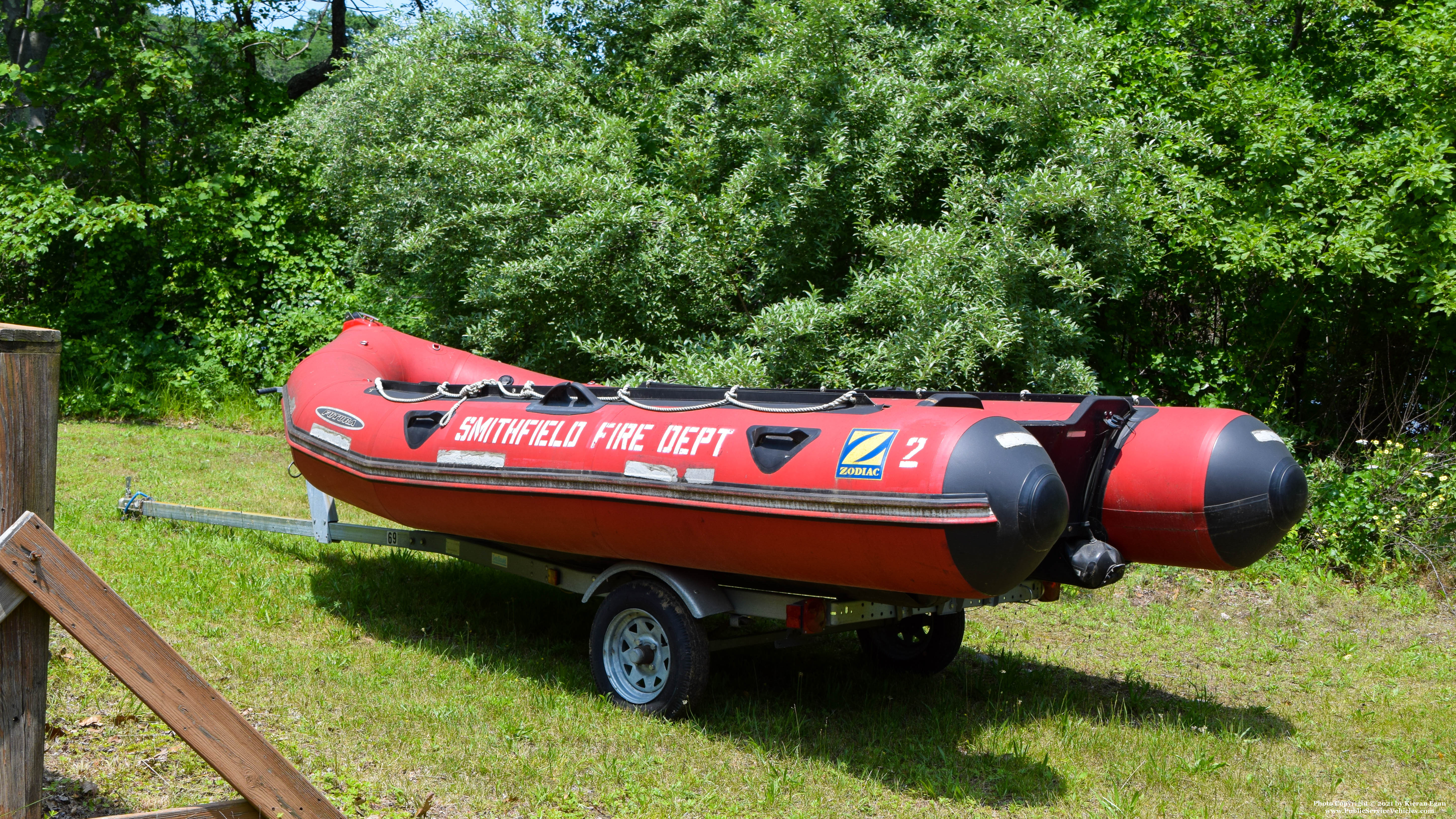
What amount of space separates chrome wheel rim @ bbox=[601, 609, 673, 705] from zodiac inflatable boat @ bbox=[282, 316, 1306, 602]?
12.0 inches

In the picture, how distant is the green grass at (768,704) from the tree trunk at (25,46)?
9608 millimetres

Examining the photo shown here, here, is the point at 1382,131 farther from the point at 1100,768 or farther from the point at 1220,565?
the point at 1100,768

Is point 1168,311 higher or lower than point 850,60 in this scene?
lower

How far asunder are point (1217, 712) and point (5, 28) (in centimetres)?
1823

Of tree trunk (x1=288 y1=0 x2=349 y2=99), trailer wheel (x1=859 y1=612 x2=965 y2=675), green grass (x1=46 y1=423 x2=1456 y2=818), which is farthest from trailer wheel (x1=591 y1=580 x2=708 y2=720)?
tree trunk (x1=288 y1=0 x2=349 y2=99)

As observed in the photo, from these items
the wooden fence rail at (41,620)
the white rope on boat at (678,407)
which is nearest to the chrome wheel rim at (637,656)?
the white rope on boat at (678,407)

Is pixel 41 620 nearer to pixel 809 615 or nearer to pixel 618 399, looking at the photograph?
pixel 809 615

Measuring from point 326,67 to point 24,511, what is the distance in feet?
60.3

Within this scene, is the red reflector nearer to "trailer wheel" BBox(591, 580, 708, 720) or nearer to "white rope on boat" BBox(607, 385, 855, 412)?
"trailer wheel" BBox(591, 580, 708, 720)

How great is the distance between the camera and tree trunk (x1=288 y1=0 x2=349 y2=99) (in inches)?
741

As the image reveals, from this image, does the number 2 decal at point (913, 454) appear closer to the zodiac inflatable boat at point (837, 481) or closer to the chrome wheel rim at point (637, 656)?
the zodiac inflatable boat at point (837, 481)

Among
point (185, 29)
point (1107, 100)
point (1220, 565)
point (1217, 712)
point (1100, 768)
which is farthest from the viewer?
point (185, 29)

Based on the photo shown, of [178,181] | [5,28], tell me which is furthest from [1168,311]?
[5,28]

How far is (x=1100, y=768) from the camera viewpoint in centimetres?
457
